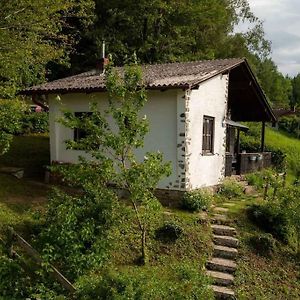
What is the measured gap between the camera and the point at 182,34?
30922 millimetres

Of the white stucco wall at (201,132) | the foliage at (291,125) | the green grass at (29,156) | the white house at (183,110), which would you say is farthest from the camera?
the foliage at (291,125)

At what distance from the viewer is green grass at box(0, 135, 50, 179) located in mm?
16081

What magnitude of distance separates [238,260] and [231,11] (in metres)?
30.2

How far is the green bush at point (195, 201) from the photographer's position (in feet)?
39.9

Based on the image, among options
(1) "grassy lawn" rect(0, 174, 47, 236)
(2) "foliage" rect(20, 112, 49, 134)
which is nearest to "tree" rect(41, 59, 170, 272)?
(1) "grassy lawn" rect(0, 174, 47, 236)

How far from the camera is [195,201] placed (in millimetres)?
12180

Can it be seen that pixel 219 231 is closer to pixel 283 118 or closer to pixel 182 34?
pixel 182 34

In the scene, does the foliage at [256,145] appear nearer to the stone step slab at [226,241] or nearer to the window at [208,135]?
the window at [208,135]

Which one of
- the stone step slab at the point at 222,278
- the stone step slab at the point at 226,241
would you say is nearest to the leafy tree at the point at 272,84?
the stone step slab at the point at 226,241

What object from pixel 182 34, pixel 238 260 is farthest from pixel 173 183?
pixel 182 34

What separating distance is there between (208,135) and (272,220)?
160 inches

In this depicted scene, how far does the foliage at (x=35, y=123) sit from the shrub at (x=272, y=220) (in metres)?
13.4

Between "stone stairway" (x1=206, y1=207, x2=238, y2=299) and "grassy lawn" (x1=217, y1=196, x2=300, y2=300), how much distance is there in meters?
0.17

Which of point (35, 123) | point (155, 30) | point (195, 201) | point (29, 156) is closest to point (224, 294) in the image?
point (195, 201)
